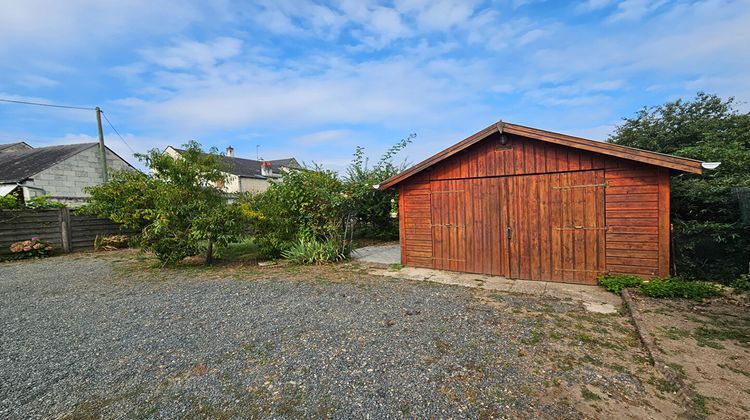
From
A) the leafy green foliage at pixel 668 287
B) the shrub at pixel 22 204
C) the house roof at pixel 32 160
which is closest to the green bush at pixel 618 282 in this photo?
the leafy green foliage at pixel 668 287

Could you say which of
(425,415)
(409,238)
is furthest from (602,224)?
(425,415)

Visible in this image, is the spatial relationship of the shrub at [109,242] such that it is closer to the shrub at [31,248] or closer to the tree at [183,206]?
the shrub at [31,248]

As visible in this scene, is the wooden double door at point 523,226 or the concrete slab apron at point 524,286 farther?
the wooden double door at point 523,226

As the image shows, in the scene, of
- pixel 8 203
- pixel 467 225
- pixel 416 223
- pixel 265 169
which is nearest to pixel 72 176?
pixel 8 203

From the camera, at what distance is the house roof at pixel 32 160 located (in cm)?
1419

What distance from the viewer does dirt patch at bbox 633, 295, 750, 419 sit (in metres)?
2.30

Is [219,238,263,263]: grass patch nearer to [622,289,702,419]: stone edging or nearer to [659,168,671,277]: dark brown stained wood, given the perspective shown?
[622,289,702,419]: stone edging

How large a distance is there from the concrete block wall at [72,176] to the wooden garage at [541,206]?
15.3 m

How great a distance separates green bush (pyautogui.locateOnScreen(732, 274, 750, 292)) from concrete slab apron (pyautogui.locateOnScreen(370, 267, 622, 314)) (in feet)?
5.77

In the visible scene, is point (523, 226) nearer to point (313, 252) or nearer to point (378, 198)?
point (313, 252)

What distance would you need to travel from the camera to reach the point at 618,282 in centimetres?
500

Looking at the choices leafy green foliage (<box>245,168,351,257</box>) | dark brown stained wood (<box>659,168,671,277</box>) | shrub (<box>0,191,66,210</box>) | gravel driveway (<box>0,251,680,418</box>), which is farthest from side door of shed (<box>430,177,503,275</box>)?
shrub (<box>0,191,66,210</box>)

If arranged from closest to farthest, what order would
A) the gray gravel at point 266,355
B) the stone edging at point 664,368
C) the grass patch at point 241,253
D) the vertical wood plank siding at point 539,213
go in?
the stone edging at point 664,368 → the gray gravel at point 266,355 → the vertical wood plank siding at point 539,213 → the grass patch at point 241,253

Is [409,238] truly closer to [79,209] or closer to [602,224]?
[602,224]
